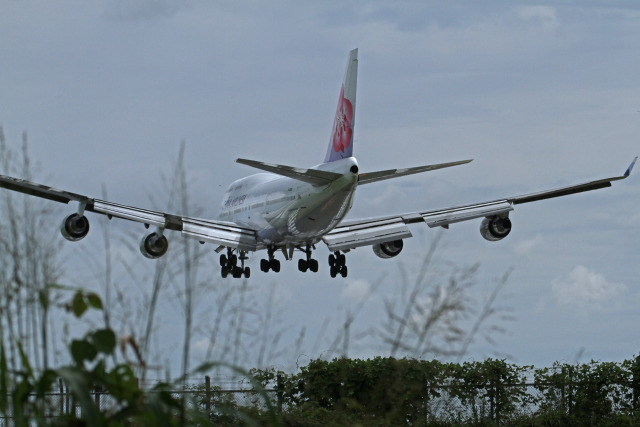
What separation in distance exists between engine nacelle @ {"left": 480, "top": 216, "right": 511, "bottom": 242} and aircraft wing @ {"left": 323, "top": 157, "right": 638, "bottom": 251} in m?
0.20

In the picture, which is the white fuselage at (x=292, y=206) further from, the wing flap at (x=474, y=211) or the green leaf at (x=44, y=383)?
the green leaf at (x=44, y=383)

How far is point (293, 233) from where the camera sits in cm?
3188

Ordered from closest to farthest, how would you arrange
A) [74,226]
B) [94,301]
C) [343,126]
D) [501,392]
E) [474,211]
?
1. [94,301]
2. [501,392]
3. [74,226]
4. [474,211]
5. [343,126]

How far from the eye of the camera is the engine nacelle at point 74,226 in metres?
26.5

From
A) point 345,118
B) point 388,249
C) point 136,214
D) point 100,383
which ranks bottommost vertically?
point 100,383

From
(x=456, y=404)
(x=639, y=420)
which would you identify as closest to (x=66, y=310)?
(x=456, y=404)

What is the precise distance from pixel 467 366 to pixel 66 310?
A: 538 inches

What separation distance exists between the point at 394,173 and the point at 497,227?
5.28 metres

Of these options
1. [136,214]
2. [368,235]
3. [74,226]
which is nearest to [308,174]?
[368,235]

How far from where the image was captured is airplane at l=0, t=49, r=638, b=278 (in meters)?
28.1

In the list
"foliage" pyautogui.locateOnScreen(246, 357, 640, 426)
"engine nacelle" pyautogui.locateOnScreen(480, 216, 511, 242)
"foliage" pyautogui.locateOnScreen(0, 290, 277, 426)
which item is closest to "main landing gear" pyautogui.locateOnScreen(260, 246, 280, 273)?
"engine nacelle" pyautogui.locateOnScreen(480, 216, 511, 242)

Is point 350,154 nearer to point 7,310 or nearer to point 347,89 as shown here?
point 347,89

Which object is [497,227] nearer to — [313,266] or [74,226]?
[313,266]

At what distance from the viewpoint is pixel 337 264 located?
33312mm
